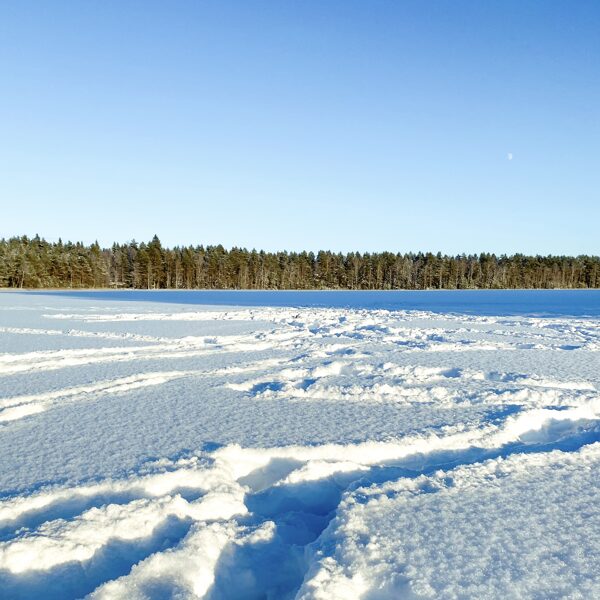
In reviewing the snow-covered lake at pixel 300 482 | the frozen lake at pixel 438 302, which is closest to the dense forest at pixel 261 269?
the frozen lake at pixel 438 302

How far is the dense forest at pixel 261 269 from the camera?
233 ft

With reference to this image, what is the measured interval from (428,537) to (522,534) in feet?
1.76

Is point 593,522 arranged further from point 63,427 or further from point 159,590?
point 63,427

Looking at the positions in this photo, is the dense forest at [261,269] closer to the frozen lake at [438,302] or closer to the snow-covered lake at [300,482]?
the frozen lake at [438,302]

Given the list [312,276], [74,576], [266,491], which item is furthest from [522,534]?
[312,276]

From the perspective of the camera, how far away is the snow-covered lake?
8.29ft

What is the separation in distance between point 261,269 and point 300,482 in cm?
8424

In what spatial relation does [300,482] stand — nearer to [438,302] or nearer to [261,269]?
[438,302]

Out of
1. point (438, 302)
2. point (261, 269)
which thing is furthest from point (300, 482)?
point (261, 269)

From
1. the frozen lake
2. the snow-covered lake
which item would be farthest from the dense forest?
the snow-covered lake

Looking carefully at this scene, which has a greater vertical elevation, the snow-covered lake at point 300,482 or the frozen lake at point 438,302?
the snow-covered lake at point 300,482

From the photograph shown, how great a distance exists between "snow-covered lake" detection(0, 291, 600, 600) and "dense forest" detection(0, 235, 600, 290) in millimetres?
70385

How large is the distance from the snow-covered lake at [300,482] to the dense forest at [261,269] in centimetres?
7038

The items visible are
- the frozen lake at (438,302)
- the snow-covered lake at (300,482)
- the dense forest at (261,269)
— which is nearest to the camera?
the snow-covered lake at (300,482)
